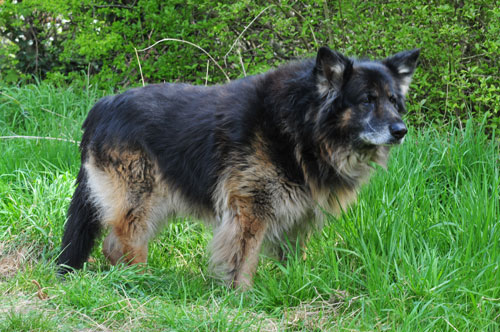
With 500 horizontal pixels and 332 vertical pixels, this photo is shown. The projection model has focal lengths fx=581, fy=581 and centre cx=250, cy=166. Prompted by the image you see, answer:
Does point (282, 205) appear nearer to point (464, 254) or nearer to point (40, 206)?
point (464, 254)

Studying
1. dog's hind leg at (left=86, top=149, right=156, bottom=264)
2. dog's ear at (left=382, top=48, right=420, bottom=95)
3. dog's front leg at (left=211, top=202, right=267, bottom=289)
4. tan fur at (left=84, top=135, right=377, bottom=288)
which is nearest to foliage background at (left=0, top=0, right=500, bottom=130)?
dog's ear at (left=382, top=48, right=420, bottom=95)

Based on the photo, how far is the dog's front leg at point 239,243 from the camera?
4023 mm

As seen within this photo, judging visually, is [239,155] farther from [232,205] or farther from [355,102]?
[355,102]

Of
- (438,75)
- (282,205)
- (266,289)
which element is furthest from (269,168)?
(438,75)

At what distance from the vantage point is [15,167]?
Answer: 572 cm

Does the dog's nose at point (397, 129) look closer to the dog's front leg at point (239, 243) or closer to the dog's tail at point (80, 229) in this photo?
the dog's front leg at point (239, 243)

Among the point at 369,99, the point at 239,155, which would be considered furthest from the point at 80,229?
the point at 369,99

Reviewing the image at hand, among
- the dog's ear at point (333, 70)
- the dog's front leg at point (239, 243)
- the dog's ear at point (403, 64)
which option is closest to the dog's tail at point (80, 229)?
the dog's front leg at point (239, 243)

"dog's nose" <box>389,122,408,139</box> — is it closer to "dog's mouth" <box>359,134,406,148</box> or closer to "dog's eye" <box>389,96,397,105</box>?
"dog's mouth" <box>359,134,406,148</box>

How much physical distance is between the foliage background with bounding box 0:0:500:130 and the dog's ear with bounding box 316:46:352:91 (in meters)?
1.67

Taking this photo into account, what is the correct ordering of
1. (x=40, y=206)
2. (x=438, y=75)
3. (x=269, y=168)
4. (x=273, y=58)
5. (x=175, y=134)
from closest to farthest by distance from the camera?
(x=269, y=168)
(x=175, y=134)
(x=40, y=206)
(x=438, y=75)
(x=273, y=58)

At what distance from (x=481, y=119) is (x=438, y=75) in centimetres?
68

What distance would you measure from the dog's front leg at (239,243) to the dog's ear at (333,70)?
999 mm

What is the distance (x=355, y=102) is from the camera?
3.86 m
